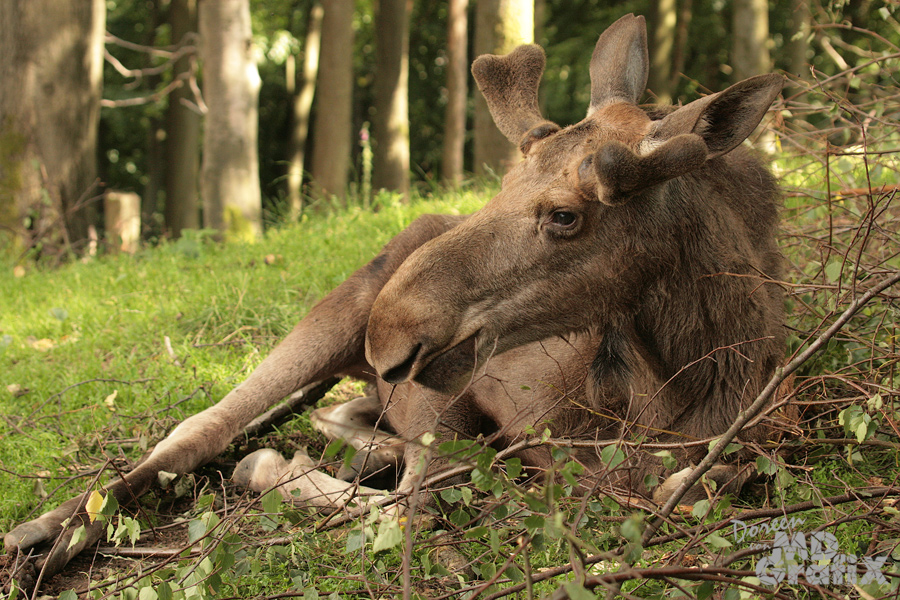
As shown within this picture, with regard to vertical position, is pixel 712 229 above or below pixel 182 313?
above

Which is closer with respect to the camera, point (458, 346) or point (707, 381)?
point (458, 346)

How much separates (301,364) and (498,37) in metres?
6.04

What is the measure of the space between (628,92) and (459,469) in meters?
2.15

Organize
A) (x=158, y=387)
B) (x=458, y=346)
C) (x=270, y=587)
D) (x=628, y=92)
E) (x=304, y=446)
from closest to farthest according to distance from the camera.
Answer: (x=270, y=587) → (x=458, y=346) → (x=628, y=92) → (x=304, y=446) → (x=158, y=387)

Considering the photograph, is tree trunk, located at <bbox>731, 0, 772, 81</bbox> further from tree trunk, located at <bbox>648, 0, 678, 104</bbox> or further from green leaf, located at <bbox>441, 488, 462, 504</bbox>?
green leaf, located at <bbox>441, 488, 462, 504</bbox>

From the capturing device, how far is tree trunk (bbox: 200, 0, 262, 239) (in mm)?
9391

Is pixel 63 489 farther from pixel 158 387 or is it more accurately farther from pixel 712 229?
pixel 712 229

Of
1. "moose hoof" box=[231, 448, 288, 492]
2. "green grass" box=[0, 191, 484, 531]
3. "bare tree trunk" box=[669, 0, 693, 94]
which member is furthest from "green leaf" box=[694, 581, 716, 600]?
"bare tree trunk" box=[669, 0, 693, 94]

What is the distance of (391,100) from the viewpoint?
14266 millimetres

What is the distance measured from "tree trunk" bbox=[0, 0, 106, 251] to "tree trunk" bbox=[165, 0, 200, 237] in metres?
8.38

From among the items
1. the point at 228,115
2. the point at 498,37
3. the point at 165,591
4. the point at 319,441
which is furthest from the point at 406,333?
the point at 228,115

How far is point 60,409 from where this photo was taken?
15.9ft

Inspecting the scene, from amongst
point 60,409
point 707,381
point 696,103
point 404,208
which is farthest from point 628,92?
point 404,208

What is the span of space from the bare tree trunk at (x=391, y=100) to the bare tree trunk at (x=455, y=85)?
82cm
